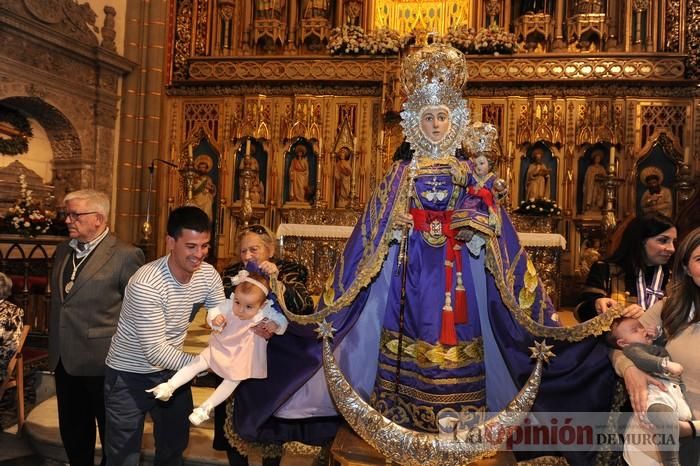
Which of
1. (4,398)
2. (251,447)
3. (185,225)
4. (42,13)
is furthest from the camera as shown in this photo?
(42,13)

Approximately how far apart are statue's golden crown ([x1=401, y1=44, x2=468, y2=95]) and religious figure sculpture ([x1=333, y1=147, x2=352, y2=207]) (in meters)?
7.60

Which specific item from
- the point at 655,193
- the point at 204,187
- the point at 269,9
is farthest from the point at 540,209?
the point at 269,9

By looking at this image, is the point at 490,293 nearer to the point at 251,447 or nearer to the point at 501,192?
the point at 501,192

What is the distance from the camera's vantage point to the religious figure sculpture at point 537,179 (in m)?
10.8

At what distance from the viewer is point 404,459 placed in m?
3.29

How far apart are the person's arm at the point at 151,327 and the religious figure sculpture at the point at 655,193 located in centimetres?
964

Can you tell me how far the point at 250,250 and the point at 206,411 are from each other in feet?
3.69

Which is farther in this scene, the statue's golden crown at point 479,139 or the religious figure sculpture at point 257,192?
the religious figure sculpture at point 257,192

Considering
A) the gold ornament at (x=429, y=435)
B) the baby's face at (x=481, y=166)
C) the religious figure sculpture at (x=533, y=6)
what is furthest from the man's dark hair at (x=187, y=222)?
the religious figure sculpture at (x=533, y=6)

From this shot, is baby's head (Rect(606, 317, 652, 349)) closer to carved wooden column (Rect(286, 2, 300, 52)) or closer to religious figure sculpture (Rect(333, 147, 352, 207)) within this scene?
religious figure sculpture (Rect(333, 147, 352, 207))

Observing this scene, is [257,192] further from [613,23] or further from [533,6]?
[613,23]

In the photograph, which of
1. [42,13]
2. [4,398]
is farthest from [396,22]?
[4,398]

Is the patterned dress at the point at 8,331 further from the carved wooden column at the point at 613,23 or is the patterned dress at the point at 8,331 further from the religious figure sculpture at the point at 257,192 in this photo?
the carved wooden column at the point at 613,23

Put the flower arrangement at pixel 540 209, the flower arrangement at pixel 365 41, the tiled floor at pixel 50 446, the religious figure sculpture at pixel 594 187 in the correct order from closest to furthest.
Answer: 1. the tiled floor at pixel 50 446
2. the flower arrangement at pixel 540 209
3. the religious figure sculpture at pixel 594 187
4. the flower arrangement at pixel 365 41
